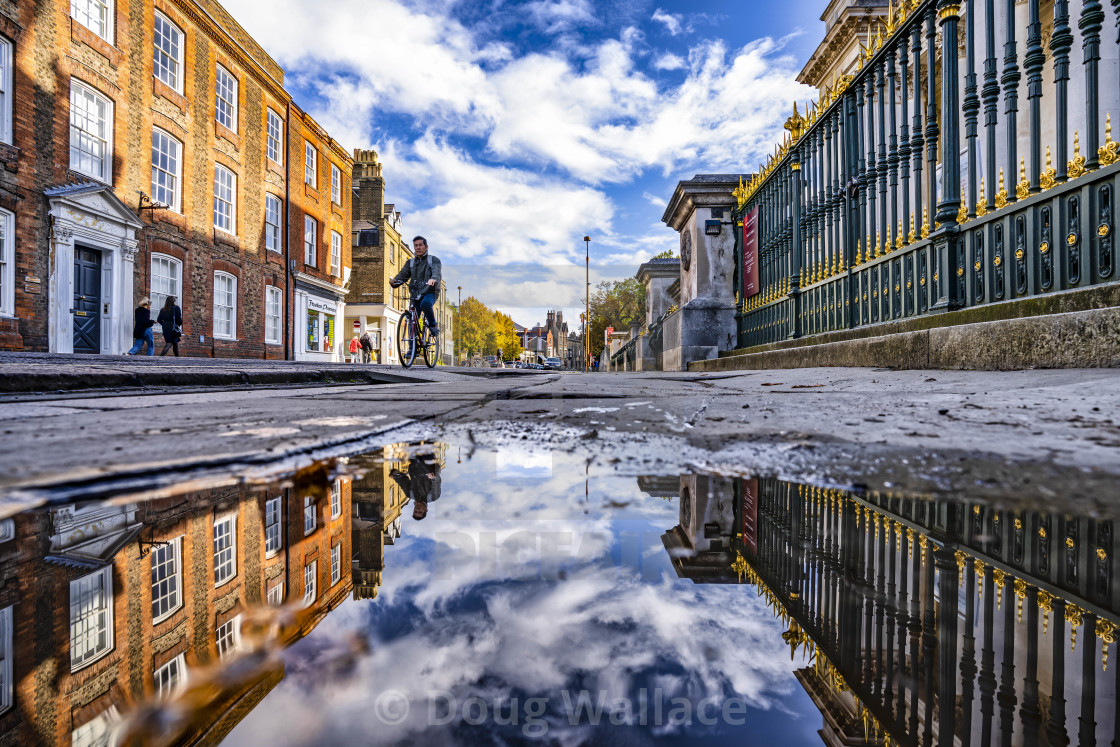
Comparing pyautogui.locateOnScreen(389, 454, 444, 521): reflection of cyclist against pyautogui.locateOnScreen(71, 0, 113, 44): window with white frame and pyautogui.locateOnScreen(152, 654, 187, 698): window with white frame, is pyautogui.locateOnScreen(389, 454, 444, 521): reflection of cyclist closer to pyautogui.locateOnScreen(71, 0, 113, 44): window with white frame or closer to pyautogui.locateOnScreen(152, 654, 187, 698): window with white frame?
pyautogui.locateOnScreen(152, 654, 187, 698): window with white frame

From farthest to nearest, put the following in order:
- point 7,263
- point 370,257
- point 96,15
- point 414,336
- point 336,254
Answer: point 370,257
point 336,254
point 96,15
point 7,263
point 414,336

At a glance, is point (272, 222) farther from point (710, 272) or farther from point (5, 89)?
point (710, 272)

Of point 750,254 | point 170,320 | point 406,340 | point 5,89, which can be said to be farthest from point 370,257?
point 750,254

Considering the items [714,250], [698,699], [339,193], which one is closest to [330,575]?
[698,699]

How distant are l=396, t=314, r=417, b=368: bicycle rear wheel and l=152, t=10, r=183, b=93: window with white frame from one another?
10623 mm

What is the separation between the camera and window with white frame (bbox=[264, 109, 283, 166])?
18.7 meters

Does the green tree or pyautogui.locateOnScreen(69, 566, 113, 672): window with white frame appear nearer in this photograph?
pyautogui.locateOnScreen(69, 566, 113, 672): window with white frame

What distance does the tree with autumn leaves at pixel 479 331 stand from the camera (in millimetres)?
64169

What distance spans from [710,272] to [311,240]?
17.8 metres

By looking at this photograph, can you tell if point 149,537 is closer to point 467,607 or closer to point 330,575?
point 330,575

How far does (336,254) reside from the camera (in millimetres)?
24344

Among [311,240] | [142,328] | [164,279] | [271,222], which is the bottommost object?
[142,328]

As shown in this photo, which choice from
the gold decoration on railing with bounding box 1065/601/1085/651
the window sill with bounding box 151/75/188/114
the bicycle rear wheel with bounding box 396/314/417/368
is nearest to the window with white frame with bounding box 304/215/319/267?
the window sill with bounding box 151/75/188/114

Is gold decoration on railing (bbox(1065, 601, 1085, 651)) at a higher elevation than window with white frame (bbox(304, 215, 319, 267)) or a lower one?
lower
